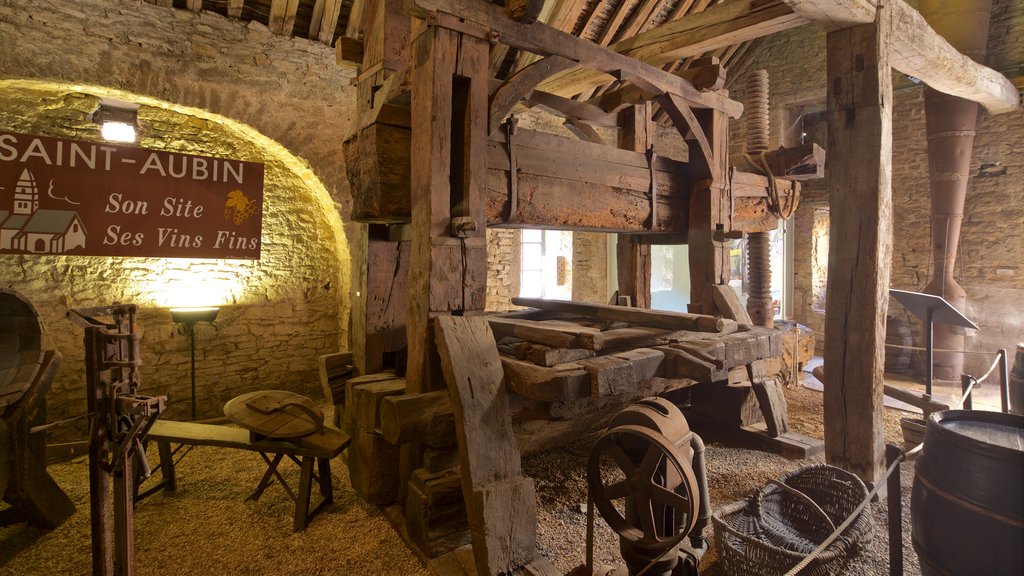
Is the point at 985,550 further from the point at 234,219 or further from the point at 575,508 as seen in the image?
the point at 234,219

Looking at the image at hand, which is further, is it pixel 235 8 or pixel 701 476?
pixel 235 8

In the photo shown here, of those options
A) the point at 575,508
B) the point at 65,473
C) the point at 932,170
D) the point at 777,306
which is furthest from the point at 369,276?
the point at 777,306

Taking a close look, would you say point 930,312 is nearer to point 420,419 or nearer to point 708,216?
point 708,216

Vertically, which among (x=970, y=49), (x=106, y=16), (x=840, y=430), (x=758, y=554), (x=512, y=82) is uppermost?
(x=970, y=49)

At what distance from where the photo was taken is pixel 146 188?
487cm

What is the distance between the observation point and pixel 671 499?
1.72 m

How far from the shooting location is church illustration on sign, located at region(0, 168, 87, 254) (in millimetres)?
4219

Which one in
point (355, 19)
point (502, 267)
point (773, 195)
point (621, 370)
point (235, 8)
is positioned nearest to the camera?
point (621, 370)

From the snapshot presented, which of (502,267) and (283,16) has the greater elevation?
(283,16)

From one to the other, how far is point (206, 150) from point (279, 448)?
410 centimetres

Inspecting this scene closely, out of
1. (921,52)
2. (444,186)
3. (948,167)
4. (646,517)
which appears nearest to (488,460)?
(646,517)

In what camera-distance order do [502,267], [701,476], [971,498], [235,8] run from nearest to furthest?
[971,498], [701,476], [235,8], [502,267]

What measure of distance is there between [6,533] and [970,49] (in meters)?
10.9

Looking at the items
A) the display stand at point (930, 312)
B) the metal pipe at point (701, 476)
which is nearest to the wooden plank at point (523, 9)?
the metal pipe at point (701, 476)
